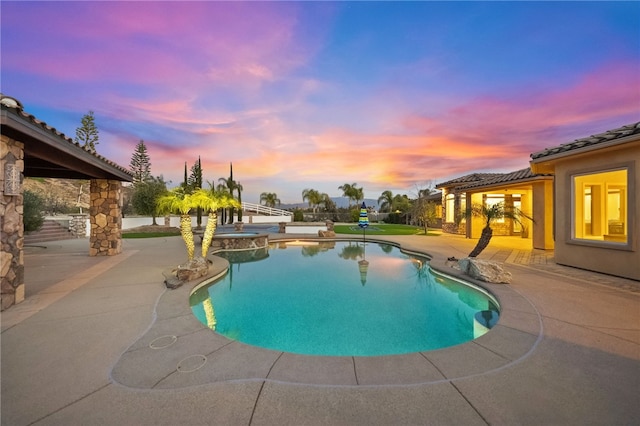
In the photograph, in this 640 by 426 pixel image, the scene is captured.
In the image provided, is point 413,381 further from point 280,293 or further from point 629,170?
point 629,170

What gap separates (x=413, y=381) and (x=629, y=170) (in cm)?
821

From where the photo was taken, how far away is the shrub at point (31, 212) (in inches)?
453

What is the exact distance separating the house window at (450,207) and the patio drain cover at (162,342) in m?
19.5

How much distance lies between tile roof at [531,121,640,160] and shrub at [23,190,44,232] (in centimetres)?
1954

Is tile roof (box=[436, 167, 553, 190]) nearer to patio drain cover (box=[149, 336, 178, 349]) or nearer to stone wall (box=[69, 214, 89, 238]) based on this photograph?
→ patio drain cover (box=[149, 336, 178, 349])

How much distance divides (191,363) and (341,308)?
3.36 metres

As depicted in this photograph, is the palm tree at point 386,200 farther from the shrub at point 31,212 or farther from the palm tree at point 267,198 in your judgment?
the shrub at point 31,212

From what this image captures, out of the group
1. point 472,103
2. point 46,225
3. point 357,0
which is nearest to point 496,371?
point 357,0

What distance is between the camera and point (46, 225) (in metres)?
15.6

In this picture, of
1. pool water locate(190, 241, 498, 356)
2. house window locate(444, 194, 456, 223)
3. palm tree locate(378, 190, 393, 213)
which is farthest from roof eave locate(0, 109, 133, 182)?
palm tree locate(378, 190, 393, 213)

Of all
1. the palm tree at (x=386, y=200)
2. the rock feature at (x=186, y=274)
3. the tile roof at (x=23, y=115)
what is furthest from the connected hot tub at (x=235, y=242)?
the palm tree at (x=386, y=200)

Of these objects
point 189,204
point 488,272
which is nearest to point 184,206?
point 189,204

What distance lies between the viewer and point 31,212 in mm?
11641

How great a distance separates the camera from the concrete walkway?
221 cm
